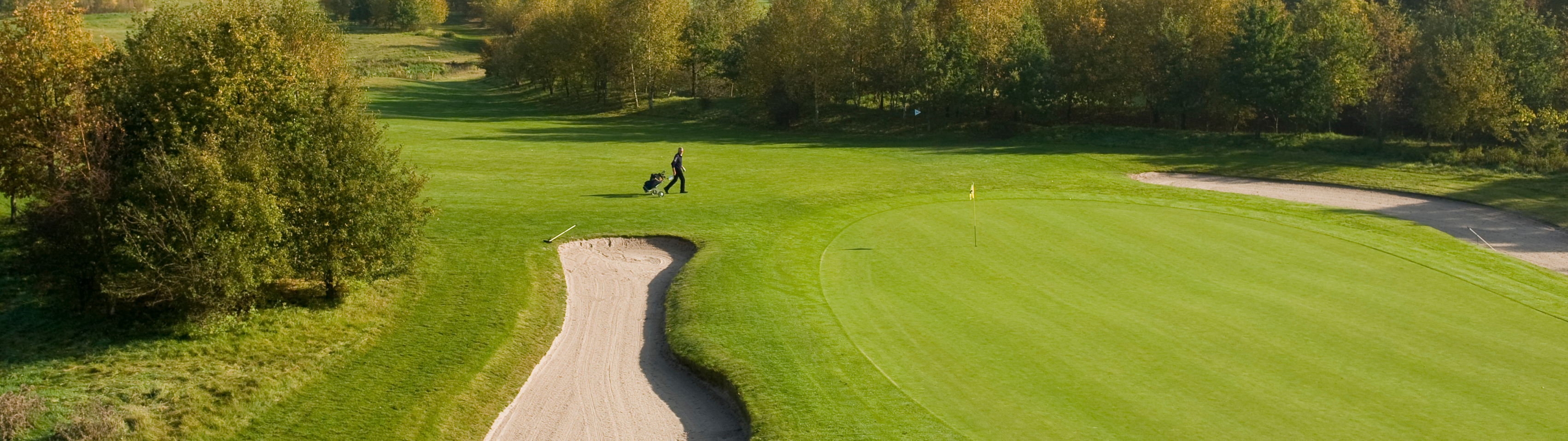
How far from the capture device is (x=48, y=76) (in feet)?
76.3

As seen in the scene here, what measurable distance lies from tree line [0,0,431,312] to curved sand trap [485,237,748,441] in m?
4.81

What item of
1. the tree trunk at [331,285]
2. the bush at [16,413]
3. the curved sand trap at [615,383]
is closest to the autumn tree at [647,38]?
the curved sand trap at [615,383]

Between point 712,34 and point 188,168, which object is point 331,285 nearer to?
point 188,168

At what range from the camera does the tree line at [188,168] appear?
19.2 meters

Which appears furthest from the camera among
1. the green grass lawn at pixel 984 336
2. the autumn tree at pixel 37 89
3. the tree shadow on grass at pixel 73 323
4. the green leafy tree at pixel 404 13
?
the green leafy tree at pixel 404 13

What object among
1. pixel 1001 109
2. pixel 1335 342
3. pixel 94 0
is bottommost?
pixel 1335 342

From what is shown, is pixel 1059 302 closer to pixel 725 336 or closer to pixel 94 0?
pixel 725 336

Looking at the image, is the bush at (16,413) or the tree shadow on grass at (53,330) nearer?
the bush at (16,413)

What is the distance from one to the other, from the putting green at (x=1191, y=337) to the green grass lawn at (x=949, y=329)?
0.07 meters

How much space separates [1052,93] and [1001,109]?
4.41 m

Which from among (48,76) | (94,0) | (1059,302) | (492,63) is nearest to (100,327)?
(48,76)

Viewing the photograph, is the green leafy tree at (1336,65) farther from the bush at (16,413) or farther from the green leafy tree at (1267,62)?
the bush at (16,413)

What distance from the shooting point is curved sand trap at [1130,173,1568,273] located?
28.9m

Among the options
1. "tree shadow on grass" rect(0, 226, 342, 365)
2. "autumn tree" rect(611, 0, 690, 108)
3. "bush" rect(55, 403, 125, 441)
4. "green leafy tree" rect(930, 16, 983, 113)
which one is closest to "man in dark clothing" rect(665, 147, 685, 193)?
"tree shadow on grass" rect(0, 226, 342, 365)
